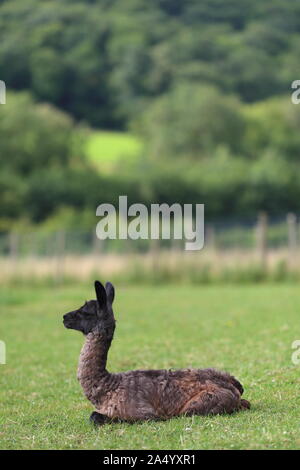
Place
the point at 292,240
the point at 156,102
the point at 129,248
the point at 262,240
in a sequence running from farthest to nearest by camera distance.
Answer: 1. the point at 156,102
2. the point at 129,248
3. the point at 262,240
4. the point at 292,240

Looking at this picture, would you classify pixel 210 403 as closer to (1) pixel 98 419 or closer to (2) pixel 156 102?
(1) pixel 98 419

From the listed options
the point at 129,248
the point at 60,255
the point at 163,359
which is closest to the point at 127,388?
the point at 163,359

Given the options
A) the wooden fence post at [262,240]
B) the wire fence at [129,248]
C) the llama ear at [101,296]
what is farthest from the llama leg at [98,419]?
the wooden fence post at [262,240]

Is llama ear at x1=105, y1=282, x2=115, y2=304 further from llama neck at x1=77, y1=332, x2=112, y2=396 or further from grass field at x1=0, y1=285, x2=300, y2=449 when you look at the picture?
grass field at x1=0, y1=285, x2=300, y2=449

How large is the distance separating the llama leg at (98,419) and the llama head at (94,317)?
81cm

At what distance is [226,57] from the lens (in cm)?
12381

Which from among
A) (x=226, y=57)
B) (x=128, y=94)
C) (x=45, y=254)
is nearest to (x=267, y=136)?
(x=226, y=57)

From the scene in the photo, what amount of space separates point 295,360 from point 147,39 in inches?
4816

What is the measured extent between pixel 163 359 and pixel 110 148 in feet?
302

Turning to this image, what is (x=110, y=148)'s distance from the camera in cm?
10475

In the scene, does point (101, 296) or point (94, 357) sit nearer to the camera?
point (101, 296)

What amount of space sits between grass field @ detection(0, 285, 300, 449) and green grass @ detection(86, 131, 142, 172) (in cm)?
6211
